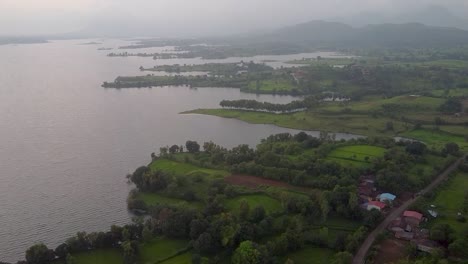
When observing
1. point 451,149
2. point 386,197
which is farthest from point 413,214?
point 451,149

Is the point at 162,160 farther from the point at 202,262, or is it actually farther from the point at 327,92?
the point at 327,92

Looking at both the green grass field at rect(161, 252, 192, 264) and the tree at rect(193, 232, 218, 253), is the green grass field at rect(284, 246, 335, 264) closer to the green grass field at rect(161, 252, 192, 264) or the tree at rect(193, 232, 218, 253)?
the tree at rect(193, 232, 218, 253)

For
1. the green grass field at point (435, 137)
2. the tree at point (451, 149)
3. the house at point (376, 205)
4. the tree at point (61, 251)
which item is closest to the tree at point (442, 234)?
the house at point (376, 205)

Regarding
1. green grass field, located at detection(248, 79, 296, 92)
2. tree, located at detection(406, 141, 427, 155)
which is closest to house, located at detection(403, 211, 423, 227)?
tree, located at detection(406, 141, 427, 155)

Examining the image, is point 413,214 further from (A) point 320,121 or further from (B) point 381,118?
(B) point 381,118

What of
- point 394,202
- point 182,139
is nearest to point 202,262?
point 394,202
